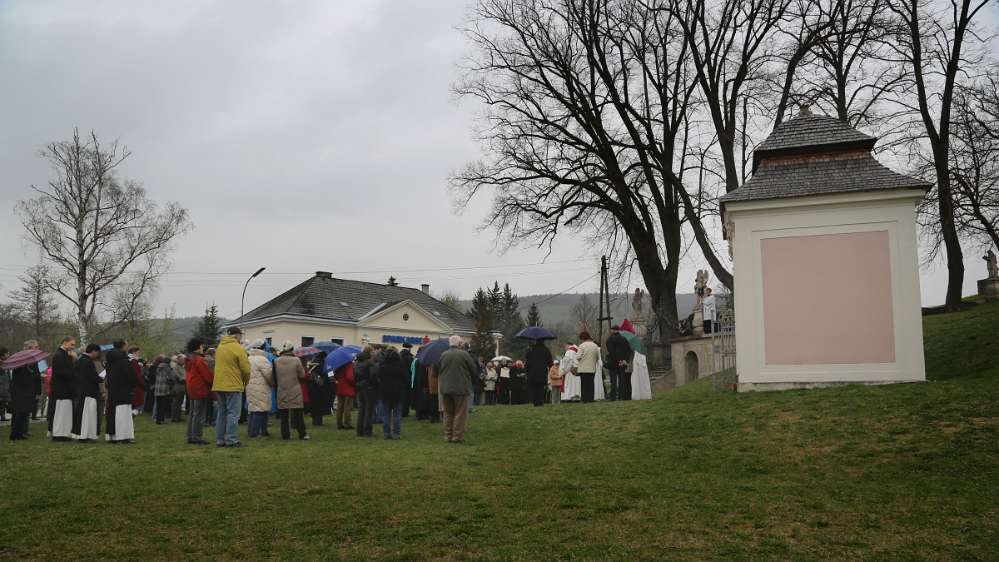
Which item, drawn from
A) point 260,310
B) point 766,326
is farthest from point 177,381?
point 260,310

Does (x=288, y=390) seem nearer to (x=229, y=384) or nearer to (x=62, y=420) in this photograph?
(x=229, y=384)

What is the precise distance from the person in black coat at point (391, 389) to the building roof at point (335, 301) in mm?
38438

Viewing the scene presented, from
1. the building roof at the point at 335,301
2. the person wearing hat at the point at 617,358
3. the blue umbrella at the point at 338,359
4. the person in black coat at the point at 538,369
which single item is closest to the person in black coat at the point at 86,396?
the blue umbrella at the point at 338,359

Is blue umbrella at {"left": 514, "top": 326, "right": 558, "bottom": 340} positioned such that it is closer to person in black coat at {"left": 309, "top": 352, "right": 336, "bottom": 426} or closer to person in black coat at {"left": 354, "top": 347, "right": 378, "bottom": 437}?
person in black coat at {"left": 309, "top": 352, "right": 336, "bottom": 426}

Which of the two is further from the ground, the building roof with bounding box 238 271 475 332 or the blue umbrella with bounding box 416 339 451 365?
the building roof with bounding box 238 271 475 332

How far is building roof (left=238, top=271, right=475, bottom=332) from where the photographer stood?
53.3 meters

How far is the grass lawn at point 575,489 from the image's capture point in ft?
22.7

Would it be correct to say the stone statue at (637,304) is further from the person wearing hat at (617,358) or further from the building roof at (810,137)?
the building roof at (810,137)

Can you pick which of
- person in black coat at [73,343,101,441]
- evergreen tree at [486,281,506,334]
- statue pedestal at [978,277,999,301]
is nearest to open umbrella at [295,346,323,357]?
person in black coat at [73,343,101,441]

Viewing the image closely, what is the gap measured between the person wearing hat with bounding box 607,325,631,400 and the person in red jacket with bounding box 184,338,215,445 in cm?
968

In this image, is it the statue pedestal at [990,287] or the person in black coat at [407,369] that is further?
the statue pedestal at [990,287]

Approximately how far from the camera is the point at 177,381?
19016 mm

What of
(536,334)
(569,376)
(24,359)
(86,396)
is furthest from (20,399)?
(569,376)

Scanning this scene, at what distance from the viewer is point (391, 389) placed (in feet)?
47.5
